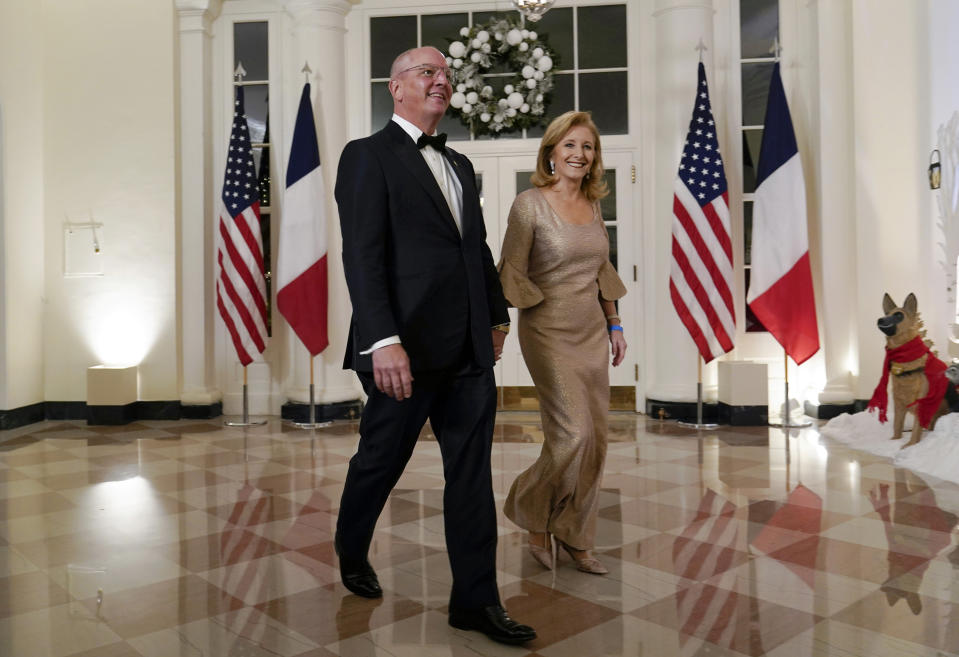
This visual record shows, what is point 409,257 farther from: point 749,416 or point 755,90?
point 755,90

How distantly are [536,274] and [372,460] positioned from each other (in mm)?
980

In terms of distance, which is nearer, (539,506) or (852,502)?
(539,506)

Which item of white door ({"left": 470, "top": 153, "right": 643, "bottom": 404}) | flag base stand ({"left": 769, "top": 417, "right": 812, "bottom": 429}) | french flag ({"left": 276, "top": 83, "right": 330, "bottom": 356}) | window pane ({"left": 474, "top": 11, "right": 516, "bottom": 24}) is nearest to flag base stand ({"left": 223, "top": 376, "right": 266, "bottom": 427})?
french flag ({"left": 276, "top": 83, "right": 330, "bottom": 356})

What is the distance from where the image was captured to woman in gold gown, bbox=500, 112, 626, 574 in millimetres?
2854

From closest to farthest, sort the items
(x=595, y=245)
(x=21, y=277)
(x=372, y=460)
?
(x=372, y=460), (x=595, y=245), (x=21, y=277)

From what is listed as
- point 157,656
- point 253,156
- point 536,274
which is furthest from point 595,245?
point 253,156

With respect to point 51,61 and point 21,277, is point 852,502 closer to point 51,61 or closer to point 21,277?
point 21,277

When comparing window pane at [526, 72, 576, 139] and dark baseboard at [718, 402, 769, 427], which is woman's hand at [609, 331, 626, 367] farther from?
window pane at [526, 72, 576, 139]

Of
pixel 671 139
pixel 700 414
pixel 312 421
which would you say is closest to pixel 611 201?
pixel 671 139

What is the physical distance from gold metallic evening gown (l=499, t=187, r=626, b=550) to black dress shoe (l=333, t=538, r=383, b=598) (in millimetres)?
648

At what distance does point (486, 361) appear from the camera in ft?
7.57

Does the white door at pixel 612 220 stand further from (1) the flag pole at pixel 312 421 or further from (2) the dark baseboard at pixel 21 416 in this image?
(2) the dark baseboard at pixel 21 416

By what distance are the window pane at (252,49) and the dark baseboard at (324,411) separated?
10.0 ft

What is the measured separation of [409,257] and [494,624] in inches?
41.9
